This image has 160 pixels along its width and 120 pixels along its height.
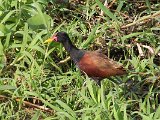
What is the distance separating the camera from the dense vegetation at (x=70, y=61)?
4.59 metres

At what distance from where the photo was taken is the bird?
180 inches

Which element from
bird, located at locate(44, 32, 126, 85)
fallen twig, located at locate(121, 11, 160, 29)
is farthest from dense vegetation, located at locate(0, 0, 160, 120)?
bird, located at locate(44, 32, 126, 85)

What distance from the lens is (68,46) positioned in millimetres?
4848

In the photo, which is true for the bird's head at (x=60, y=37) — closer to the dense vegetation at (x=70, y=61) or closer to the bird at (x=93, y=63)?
the bird at (x=93, y=63)

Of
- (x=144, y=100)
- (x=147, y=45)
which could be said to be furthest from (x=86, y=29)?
(x=144, y=100)

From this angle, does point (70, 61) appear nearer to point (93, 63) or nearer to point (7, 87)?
point (93, 63)

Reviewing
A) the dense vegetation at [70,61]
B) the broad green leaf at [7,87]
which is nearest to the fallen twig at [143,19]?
the dense vegetation at [70,61]

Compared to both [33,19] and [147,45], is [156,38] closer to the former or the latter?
[147,45]

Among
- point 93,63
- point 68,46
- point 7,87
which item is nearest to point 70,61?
point 68,46

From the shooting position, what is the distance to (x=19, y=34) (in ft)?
17.2

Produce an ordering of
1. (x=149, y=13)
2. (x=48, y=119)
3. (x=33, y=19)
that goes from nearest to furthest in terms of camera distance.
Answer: (x=48, y=119)
(x=33, y=19)
(x=149, y=13)

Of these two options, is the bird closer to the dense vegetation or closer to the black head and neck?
the black head and neck

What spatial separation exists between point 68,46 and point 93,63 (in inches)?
13.1

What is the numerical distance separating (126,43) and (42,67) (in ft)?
3.02
